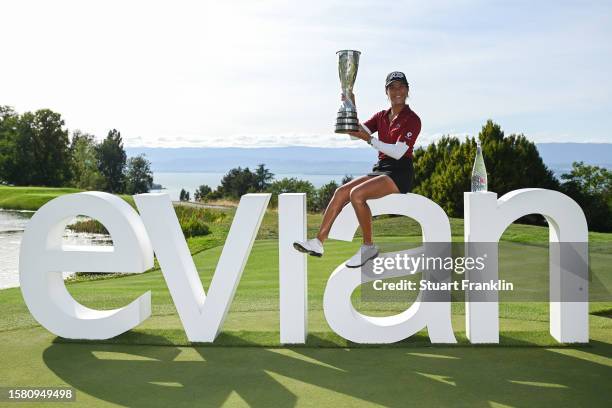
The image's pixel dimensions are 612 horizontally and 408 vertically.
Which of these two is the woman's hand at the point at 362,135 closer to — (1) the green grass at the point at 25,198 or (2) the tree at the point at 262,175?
(1) the green grass at the point at 25,198

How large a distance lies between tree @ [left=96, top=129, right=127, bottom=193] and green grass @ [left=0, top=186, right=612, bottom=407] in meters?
68.5

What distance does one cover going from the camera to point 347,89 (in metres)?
6.61

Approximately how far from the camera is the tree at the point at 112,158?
75.6m

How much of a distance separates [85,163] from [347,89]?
73128mm

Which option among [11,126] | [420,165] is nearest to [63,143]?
[11,126]

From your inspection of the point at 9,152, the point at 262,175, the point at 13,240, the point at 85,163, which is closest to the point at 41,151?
the point at 9,152

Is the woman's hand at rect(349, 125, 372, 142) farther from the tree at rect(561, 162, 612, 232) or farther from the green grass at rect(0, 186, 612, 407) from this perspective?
the tree at rect(561, 162, 612, 232)

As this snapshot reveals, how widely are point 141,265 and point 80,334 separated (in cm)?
114

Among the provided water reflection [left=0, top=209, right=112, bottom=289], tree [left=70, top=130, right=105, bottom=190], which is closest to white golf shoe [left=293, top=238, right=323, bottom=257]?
water reflection [left=0, top=209, right=112, bottom=289]

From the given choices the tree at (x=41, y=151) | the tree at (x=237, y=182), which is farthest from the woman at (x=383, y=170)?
the tree at (x=41, y=151)

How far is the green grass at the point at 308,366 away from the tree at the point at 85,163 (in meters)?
57.1

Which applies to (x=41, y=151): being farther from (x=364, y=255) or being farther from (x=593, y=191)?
(x=364, y=255)

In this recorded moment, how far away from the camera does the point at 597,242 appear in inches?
609

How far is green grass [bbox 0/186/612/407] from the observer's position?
5562 millimetres
